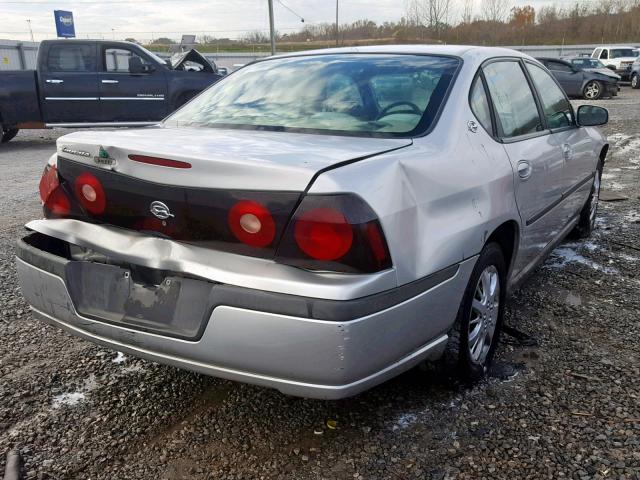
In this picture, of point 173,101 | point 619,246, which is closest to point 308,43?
point 173,101

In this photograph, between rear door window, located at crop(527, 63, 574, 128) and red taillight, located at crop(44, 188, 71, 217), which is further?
rear door window, located at crop(527, 63, 574, 128)

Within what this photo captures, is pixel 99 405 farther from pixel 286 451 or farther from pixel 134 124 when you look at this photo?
pixel 134 124

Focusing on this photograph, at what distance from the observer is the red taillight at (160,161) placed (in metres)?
2.09

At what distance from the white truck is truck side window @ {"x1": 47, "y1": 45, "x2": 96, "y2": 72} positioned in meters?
25.1

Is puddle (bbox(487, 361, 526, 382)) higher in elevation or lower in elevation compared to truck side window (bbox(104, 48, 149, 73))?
lower

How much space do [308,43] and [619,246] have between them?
57.8 meters

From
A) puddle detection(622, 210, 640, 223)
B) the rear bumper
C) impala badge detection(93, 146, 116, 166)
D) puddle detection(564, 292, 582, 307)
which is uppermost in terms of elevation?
impala badge detection(93, 146, 116, 166)

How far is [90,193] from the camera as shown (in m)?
2.35

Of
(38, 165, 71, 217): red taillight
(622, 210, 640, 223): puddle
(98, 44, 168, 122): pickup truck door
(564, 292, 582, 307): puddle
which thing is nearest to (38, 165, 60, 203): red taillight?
(38, 165, 71, 217): red taillight

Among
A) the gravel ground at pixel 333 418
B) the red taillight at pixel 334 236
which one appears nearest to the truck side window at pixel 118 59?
the gravel ground at pixel 333 418

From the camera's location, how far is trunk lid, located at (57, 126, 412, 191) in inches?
78.3

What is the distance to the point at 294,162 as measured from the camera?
6.61 feet

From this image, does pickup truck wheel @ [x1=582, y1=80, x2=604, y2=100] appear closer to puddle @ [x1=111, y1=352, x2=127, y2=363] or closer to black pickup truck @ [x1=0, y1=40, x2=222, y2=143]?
black pickup truck @ [x1=0, y1=40, x2=222, y2=143]

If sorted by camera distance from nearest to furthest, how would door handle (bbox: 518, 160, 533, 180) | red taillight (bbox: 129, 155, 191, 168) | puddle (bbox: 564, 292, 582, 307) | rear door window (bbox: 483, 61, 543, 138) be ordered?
red taillight (bbox: 129, 155, 191, 168) → door handle (bbox: 518, 160, 533, 180) → rear door window (bbox: 483, 61, 543, 138) → puddle (bbox: 564, 292, 582, 307)
